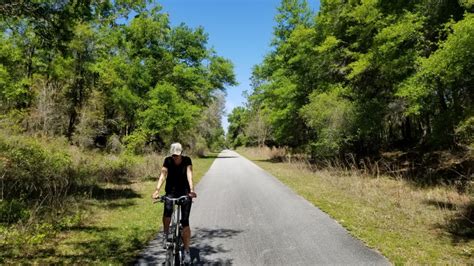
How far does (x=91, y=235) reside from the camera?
7.88m

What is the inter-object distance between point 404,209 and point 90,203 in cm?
975

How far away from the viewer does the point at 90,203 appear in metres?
11.1

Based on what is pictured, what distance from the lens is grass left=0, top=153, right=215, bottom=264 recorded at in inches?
251

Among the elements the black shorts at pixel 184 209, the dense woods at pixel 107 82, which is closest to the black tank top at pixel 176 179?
the black shorts at pixel 184 209

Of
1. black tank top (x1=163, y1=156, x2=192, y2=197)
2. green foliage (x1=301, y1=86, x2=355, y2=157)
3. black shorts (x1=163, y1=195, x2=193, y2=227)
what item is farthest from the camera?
green foliage (x1=301, y1=86, x2=355, y2=157)

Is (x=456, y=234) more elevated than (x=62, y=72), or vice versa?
(x=62, y=72)

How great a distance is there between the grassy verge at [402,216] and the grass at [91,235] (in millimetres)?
4895

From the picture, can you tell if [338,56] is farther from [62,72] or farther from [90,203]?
[62,72]

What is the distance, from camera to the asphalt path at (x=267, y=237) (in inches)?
246

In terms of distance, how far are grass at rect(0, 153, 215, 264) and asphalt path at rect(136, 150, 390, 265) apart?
607 mm

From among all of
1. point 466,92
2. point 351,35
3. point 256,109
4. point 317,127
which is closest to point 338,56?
point 351,35

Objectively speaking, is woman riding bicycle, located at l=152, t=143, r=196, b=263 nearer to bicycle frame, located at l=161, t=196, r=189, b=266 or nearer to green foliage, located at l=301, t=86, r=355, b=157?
bicycle frame, located at l=161, t=196, r=189, b=266

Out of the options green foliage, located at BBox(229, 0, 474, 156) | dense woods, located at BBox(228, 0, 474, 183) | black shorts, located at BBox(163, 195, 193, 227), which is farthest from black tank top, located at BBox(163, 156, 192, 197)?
green foliage, located at BBox(229, 0, 474, 156)

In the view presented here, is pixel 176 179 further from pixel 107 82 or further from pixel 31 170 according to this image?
pixel 107 82
